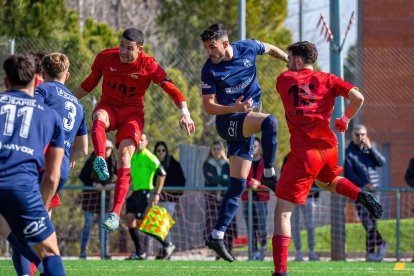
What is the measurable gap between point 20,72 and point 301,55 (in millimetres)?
3207

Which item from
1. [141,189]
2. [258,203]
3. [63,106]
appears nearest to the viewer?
[63,106]

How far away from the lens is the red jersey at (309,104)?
8953mm

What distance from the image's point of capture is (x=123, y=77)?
1073 centimetres

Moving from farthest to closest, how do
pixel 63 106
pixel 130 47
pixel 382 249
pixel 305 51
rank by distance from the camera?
pixel 382 249 < pixel 130 47 < pixel 305 51 < pixel 63 106

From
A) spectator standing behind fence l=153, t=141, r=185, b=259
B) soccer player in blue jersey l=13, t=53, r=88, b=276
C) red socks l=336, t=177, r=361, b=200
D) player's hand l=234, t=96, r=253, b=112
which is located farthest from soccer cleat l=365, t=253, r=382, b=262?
soccer player in blue jersey l=13, t=53, r=88, b=276

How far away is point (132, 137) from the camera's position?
421 inches

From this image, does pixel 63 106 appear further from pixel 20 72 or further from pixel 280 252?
pixel 280 252

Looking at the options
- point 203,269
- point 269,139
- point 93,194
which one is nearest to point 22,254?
point 269,139

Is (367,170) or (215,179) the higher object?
(367,170)

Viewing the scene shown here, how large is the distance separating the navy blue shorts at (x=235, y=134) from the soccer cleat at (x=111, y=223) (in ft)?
4.31

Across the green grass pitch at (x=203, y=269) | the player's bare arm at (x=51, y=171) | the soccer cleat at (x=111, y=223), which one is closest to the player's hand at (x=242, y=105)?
the soccer cleat at (x=111, y=223)

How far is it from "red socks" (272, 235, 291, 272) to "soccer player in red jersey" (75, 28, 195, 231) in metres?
2.21

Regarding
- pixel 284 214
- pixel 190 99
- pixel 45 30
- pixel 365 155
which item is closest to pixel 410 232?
pixel 365 155

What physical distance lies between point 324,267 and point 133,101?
12.4 feet
